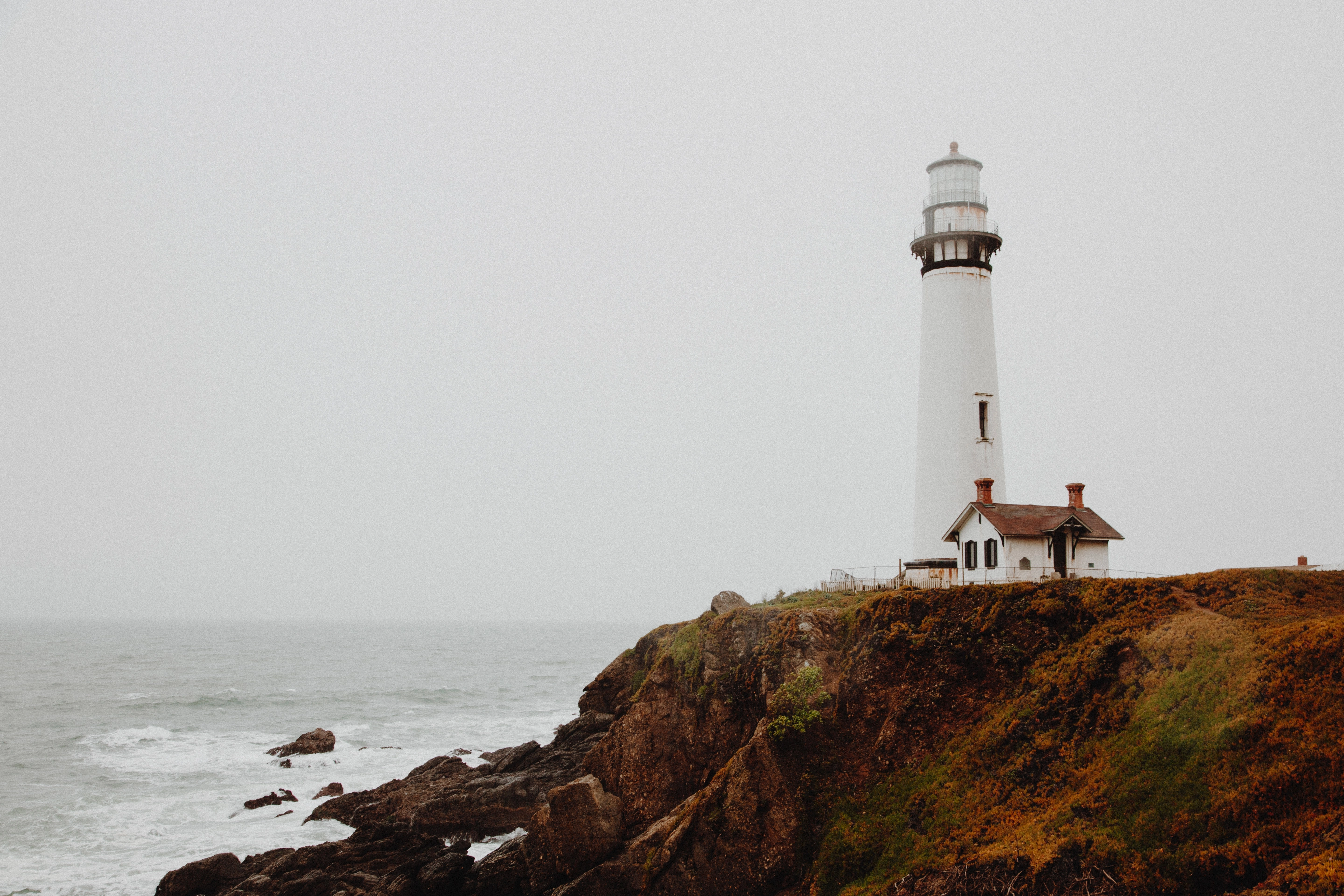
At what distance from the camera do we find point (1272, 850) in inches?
463

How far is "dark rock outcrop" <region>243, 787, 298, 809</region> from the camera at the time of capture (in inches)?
1217

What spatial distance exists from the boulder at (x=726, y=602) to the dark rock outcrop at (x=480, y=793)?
5.42 m

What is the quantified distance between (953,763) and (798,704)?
3.65 meters

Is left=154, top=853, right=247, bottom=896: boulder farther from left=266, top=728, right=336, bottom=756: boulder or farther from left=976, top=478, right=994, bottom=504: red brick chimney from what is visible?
left=976, top=478, right=994, bottom=504: red brick chimney

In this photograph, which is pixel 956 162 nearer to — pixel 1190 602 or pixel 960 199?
pixel 960 199

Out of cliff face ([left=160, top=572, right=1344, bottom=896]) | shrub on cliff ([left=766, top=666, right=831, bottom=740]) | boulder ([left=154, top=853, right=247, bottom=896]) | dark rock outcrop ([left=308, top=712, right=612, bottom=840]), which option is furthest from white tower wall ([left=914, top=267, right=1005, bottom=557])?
boulder ([left=154, top=853, right=247, bottom=896])

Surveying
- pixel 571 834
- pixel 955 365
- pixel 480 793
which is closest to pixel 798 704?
pixel 571 834

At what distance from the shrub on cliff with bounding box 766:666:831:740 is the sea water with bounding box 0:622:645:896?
11.4m

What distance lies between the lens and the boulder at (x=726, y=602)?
92.2 feet

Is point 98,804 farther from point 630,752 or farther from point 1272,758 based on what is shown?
point 1272,758

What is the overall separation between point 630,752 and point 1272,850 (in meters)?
15.2

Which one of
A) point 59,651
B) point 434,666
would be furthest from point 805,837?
point 59,651

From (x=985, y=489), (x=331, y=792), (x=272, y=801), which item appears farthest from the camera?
(x=331, y=792)

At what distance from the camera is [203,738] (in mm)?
44531
